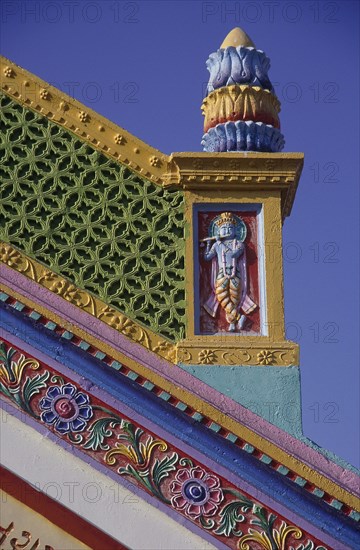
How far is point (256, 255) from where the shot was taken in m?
8.15

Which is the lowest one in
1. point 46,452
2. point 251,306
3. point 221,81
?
point 46,452

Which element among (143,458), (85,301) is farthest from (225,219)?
(143,458)

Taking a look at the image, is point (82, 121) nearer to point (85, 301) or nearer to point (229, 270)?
point (85, 301)

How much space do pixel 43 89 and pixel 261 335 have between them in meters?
2.05

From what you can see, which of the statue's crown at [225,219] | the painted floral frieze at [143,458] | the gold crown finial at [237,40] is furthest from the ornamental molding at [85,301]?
the gold crown finial at [237,40]

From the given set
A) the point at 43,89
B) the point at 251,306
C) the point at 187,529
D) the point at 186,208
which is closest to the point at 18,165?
the point at 43,89

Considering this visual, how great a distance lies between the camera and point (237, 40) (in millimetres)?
8609

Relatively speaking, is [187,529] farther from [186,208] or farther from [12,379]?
[186,208]

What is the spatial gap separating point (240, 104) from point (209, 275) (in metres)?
1.09

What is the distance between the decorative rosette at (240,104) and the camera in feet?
27.2

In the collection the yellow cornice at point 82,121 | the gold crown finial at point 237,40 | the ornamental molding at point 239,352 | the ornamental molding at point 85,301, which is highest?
the gold crown finial at point 237,40

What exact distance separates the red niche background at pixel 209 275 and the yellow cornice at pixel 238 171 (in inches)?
6.5

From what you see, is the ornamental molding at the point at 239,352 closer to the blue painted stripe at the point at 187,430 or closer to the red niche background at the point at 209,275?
the red niche background at the point at 209,275

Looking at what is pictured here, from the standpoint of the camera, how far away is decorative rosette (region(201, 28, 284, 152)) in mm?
8297
